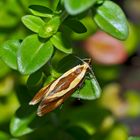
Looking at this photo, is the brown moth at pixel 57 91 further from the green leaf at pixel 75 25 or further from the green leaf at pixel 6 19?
the green leaf at pixel 6 19

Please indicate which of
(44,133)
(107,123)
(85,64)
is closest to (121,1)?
(107,123)

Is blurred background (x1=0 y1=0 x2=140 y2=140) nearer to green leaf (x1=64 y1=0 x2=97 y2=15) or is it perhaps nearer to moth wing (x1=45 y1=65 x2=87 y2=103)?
moth wing (x1=45 y1=65 x2=87 y2=103)

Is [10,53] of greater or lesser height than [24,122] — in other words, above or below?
above

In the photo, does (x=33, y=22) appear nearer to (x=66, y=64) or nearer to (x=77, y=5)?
(x=66, y=64)

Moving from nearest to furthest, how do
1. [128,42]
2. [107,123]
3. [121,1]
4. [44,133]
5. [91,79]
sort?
[91,79]
[44,133]
[107,123]
[128,42]
[121,1]

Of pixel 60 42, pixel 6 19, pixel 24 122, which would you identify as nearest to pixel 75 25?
pixel 60 42

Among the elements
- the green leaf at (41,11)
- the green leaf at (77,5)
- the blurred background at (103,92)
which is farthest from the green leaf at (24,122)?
the green leaf at (77,5)

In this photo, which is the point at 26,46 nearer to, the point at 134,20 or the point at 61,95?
the point at 61,95
